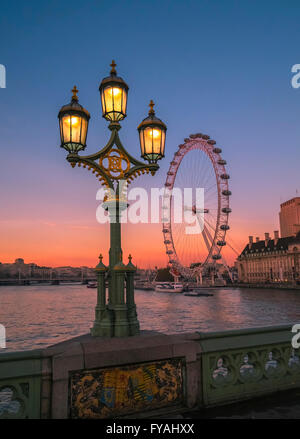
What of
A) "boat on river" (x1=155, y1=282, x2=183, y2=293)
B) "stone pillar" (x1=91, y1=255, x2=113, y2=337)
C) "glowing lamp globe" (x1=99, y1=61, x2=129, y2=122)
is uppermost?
"glowing lamp globe" (x1=99, y1=61, x2=129, y2=122)

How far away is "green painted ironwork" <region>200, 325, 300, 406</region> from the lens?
5.24 metres

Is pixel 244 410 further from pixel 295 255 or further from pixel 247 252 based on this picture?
pixel 247 252

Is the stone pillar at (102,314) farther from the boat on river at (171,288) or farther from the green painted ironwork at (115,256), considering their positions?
the boat on river at (171,288)

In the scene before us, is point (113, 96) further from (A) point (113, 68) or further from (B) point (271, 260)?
(B) point (271, 260)

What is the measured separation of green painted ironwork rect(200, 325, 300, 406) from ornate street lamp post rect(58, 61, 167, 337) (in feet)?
4.13

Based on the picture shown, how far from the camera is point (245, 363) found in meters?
5.59

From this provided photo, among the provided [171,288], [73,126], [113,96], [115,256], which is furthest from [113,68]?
[171,288]

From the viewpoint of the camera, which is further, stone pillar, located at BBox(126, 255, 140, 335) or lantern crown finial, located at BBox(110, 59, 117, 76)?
lantern crown finial, located at BBox(110, 59, 117, 76)

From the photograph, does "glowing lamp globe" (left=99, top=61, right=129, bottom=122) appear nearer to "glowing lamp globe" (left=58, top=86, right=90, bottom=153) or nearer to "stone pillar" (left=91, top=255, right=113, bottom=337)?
"glowing lamp globe" (left=58, top=86, right=90, bottom=153)

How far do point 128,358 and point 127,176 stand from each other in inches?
124

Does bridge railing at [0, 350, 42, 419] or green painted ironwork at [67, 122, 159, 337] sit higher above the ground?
green painted ironwork at [67, 122, 159, 337]

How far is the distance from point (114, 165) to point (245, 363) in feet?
12.8

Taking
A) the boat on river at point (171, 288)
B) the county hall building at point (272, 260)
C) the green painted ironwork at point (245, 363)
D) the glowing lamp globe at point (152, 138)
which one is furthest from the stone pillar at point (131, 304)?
the county hall building at point (272, 260)

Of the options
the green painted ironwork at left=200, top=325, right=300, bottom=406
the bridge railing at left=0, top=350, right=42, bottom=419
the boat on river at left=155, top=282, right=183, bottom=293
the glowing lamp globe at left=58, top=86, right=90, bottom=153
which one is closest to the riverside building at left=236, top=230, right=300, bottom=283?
the boat on river at left=155, top=282, right=183, bottom=293
